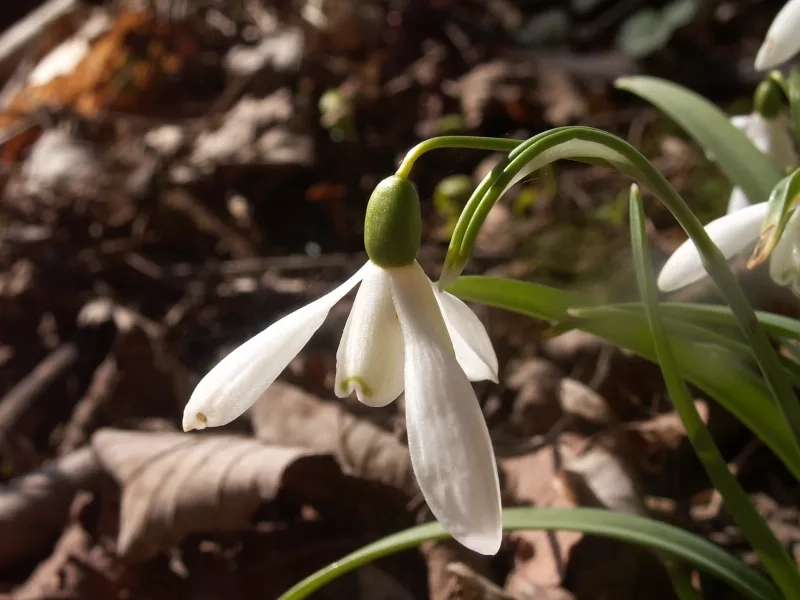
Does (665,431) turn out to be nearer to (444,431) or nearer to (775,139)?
(775,139)

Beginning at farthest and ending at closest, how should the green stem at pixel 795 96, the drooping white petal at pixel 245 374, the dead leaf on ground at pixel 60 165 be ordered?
1. the dead leaf on ground at pixel 60 165
2. the green stem at pixel 795 96
3. the drooping white petal at pixel 245 374

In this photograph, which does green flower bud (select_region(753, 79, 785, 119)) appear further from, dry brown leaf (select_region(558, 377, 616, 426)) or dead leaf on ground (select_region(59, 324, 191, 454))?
dead leaf on ground (select_region(59, 324, 191, 454))

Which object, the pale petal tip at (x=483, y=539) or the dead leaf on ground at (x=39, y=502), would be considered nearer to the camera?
the pale petal tip at (x=483, y=539)

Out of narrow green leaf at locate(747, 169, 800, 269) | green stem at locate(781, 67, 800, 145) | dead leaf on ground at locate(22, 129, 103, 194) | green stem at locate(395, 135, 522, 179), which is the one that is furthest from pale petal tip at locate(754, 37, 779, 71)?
dead leaf on ground at locate(22, 129, 103, 194)

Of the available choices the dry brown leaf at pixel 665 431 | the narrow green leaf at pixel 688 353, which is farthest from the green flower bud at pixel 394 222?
the dry brown leaf at pixel 665 431

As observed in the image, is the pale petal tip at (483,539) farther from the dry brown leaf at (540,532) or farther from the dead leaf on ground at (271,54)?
the dead leaf on ground at (271,54)
